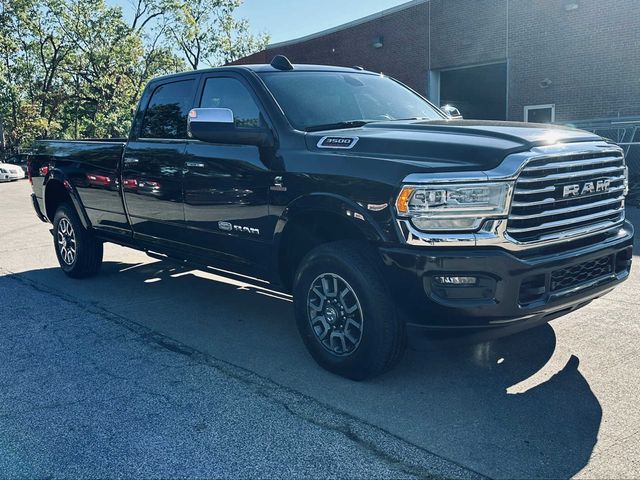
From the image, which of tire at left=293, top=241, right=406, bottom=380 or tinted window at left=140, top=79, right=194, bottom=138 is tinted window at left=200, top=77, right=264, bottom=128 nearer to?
tinted window at left=140, top=79, right=194, bottom=138

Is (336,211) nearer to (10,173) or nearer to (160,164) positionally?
(160,164)

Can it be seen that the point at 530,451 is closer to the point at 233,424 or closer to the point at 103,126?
the point at 233,424

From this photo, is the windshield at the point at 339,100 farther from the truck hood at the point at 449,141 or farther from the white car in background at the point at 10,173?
the white car in background at the point at 10,173

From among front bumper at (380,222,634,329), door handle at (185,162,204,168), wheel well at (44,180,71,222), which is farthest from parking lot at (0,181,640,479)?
wheel well at (44,180,71,222)

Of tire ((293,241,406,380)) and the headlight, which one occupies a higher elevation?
the headlight

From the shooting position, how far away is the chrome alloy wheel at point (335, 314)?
383 cm

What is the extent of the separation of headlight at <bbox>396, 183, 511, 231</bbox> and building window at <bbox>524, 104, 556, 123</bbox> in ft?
57.7

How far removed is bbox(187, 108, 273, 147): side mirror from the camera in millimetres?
4285

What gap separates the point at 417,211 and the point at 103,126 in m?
38.4

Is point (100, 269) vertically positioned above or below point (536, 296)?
below

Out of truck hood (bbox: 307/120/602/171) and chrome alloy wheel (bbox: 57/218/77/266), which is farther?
chrome alloy wheel (bbox: 57/218/77/266)

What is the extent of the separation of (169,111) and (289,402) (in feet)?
10.2

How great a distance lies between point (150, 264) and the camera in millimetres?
7941

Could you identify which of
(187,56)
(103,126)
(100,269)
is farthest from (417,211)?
(187,56)
